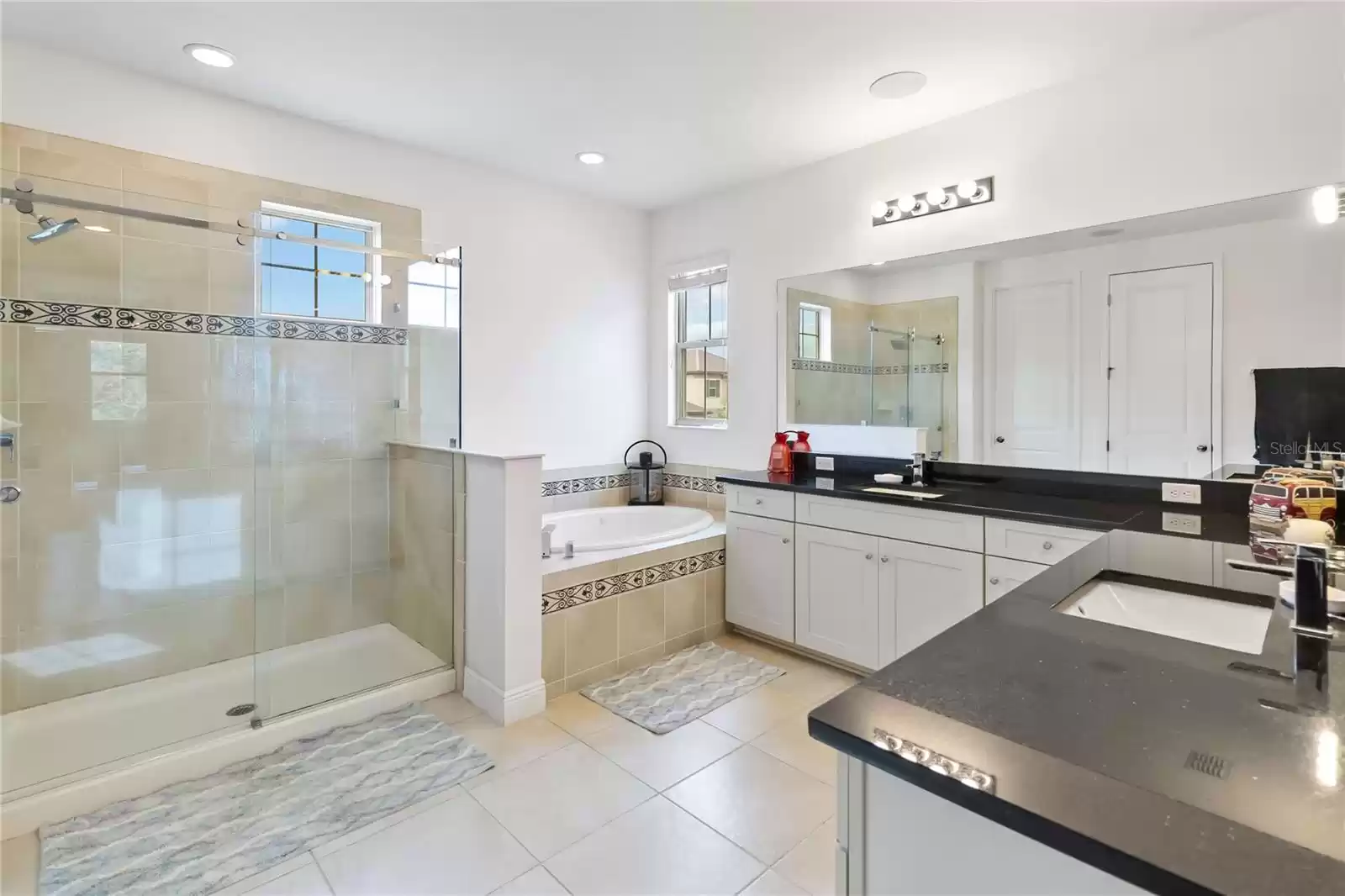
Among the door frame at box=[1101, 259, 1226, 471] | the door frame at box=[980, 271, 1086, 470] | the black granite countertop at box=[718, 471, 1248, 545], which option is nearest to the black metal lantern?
the black granite countertop at box=[718, 471, 1248, 545]

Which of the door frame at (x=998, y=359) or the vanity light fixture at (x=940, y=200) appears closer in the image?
the door frame at (x=998, y=359)

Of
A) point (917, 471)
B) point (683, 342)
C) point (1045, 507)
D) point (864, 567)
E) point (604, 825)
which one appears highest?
point (683, 342)

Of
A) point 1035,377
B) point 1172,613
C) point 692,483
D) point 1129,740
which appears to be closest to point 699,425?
point 692,483

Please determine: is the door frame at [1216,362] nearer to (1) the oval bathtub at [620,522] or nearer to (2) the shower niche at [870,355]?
(2) the shower niche at [870,355]

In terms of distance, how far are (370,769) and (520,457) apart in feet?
3.83

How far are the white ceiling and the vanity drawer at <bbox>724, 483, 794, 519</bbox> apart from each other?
68.3 inches

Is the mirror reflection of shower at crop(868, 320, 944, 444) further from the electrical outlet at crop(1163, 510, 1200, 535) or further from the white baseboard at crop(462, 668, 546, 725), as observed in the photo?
the white baseboard at crop(462, 668, 546, 725)

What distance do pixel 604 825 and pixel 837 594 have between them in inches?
57.1

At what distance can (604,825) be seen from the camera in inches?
74.4

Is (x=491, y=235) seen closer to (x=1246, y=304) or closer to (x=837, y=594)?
(x=837, y=594)

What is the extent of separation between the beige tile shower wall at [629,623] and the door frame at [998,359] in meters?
1.39

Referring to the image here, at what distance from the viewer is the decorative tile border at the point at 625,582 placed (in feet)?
8.90

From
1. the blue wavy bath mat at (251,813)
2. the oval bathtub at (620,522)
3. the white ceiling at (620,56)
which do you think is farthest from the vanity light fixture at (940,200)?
the blue wavy bath mat at (251,813)

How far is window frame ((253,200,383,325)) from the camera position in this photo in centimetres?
287
